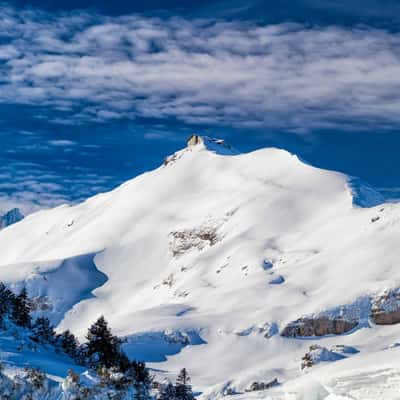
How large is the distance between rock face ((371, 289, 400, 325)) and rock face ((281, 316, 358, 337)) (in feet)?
16.1

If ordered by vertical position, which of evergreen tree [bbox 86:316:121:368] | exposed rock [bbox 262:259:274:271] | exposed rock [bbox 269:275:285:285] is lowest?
evergreen tree [bbox 86:316:121:368]

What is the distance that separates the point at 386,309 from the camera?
122750 millimetres

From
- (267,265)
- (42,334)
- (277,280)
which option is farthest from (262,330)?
(42,334)

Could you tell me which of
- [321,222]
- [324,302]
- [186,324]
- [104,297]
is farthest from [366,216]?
[104,297]

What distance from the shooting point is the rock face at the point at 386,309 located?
122812 mm

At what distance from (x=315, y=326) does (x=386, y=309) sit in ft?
40.9

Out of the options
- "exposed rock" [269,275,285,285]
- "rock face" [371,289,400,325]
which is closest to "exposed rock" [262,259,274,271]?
"exposed rock" [269,275,285,285]

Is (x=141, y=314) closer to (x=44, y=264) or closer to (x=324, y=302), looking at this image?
(x=324, y=302)

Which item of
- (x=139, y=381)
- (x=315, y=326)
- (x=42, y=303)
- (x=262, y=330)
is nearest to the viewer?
(x=139, y=381)

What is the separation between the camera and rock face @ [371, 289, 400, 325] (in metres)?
123

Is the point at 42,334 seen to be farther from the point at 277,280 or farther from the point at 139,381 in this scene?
the point at 277,280

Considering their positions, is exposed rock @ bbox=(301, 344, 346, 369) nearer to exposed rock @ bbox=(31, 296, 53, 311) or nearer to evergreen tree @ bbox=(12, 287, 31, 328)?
evergreen tree @ bbox=(12, 287, 31, 328)

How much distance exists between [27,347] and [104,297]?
492ft

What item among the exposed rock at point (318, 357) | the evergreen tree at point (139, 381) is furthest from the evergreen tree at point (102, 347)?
the exposed rock at point (318, 357)
